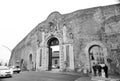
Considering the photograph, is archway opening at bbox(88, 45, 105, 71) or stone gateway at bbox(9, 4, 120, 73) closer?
stone gateway at bbox(9, 4, 120, 73)

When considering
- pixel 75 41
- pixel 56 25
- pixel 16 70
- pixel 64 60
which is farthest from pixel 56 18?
pixel 16 70

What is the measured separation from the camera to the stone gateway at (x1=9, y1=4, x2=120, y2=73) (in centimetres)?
1285

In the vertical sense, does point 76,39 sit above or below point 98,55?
above

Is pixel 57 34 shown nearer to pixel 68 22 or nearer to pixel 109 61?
pixel 68 22

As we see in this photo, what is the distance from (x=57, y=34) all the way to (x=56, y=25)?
5.00 ft

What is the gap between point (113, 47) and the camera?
41.0 feet

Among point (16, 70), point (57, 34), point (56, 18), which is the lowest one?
point (16, 70)

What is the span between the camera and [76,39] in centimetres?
1480

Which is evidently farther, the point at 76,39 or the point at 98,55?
the point at 98,55

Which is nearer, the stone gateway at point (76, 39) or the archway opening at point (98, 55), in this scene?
the stone gateway at point (76, 39)

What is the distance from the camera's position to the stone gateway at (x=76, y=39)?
1285 centimetres

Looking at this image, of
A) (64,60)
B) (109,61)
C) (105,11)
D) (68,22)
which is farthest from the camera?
(68,22)

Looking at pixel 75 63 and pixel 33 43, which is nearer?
pixel 75 63

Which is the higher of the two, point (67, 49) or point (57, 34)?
point (57, 34)
